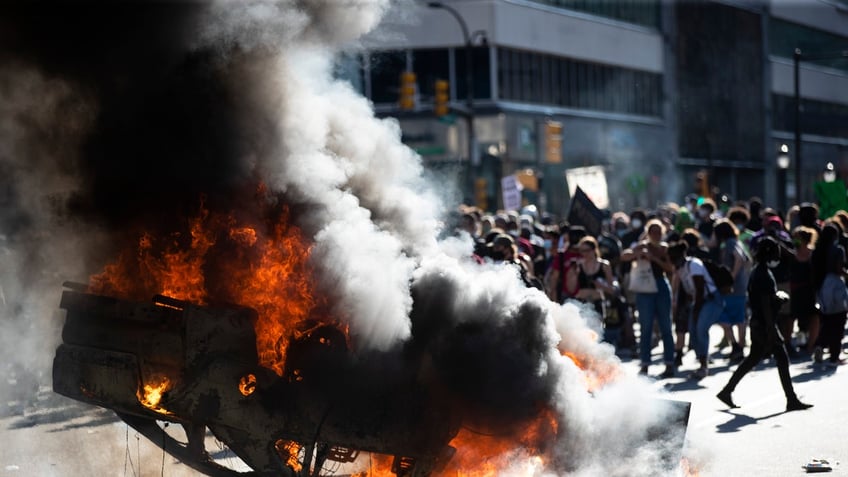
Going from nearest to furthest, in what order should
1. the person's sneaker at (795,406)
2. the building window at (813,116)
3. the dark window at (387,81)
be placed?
the person's sneaker at (795,406), the dark window at (387,81), the building window at (813,116)

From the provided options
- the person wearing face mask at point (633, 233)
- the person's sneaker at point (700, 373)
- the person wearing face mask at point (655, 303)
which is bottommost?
the person's sneaker at point (700, 373)

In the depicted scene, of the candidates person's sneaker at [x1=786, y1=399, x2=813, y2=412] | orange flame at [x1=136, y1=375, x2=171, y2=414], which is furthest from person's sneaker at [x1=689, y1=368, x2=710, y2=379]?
orange flame at [x1=136, y1=375, x2=171, y2=414]

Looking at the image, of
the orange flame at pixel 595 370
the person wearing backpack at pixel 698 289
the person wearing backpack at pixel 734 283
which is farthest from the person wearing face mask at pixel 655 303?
the orange flame at pixel 595 370

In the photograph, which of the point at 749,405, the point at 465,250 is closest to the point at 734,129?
the point at 749,405

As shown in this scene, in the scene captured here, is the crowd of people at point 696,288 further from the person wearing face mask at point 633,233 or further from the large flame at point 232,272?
the large flame at point 232,272

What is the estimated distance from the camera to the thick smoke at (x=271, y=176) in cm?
733

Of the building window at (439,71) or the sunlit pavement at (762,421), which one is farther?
the building window at (439,71)

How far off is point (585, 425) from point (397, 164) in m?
2.00

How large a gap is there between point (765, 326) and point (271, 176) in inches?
265

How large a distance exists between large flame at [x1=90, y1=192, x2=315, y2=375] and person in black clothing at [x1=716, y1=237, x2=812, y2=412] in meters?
6.54

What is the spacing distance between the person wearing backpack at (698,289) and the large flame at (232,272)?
30.2ft

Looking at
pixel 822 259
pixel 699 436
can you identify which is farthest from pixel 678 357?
pixel 699 436

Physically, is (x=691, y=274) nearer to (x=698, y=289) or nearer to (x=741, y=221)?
(x=698, y=289)

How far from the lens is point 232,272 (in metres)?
7.30
